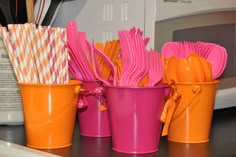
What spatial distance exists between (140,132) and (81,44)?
185 millimetres

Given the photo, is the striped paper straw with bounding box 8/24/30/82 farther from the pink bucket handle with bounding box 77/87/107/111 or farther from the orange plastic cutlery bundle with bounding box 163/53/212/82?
the orange plastic cutlery bundle with bounding box 163/53/212/82

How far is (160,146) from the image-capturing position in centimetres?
82

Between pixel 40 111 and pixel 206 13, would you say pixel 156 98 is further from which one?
pixel 206 13

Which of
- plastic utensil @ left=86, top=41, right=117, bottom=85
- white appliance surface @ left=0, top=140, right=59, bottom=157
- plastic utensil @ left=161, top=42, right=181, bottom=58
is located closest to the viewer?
white appliance surface @ left=0, top=140, right=59, bottom=157

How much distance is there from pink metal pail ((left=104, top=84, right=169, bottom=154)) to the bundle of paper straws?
85mm

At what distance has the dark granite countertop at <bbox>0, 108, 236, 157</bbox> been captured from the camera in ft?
2.51

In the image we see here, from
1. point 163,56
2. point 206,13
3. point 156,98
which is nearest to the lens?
point 156,98

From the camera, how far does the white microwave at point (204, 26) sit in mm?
959

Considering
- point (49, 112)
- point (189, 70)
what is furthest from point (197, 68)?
point (49, 112)

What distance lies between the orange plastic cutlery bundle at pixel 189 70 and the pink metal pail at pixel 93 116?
0.12 meters

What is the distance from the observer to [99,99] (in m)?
0.85

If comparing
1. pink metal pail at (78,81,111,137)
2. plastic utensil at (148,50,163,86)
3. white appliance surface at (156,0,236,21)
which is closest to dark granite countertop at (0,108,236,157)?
pink metal pail at (78,81,111,137)

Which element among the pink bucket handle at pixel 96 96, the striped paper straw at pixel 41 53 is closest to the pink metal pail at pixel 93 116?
the pink bucket handle at pixel 96 96

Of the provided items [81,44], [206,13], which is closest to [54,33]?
[81,44]
